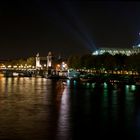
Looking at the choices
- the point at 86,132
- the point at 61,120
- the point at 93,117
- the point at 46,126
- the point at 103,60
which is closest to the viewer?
the point at 86,132

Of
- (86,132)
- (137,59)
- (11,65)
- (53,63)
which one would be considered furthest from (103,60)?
(11,65)

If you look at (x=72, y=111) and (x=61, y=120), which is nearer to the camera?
(x=61, y=120)

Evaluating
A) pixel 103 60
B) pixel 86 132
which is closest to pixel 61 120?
pixel 86 132

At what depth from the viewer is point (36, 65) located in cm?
15600

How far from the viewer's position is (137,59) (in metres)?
70.8

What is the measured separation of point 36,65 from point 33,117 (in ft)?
459

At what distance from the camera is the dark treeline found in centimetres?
7188

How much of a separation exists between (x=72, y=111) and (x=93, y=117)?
7.91ft

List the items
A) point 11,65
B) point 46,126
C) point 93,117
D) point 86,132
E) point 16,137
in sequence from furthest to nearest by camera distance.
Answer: point 11,65 → point 93,117 → point 46,126 → point 86,132 → point 16,137

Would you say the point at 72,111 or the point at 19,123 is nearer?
Answer: the point at 19,123

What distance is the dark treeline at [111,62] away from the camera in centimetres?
7188

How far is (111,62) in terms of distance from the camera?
265ft

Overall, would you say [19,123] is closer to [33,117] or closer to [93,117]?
[33,117]

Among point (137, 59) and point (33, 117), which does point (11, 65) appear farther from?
point (33, 117)
